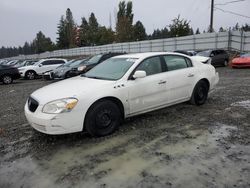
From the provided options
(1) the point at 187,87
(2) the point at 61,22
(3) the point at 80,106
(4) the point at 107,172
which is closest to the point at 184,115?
(1) the point at 187,87

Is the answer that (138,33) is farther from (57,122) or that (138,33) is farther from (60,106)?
(57,122)

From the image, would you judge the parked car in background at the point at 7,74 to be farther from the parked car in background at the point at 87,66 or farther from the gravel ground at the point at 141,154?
the gravel ground at the point at 141,154

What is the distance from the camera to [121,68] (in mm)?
5641

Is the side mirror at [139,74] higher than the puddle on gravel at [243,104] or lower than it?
higher

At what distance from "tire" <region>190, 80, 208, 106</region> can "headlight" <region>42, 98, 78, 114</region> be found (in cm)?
345

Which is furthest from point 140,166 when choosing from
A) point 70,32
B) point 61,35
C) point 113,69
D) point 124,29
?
point 61,35

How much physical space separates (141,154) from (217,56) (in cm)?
1854

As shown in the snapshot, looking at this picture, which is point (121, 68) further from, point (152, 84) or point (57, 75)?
point (57, 75)

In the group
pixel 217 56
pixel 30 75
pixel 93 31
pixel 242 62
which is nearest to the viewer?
pixel 242 62

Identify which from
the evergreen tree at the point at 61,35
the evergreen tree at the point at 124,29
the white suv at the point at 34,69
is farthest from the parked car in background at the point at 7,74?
the evergreen tree at the point at 61,35

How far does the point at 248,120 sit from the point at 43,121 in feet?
13.5

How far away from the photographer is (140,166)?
12.1 feet

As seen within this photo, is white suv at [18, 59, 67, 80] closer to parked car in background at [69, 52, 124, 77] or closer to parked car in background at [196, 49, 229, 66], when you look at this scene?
parked car in background at [69, 52, 124, 77]

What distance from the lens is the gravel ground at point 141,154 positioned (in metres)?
3.38
